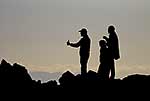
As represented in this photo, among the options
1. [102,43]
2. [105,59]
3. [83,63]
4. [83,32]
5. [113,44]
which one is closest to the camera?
[113,44]

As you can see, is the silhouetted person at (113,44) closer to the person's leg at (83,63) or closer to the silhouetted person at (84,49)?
the silhouetted person at (84,49)

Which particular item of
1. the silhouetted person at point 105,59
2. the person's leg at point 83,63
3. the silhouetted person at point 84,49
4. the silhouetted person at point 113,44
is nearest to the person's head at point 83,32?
the silhouetted person at point 84,49

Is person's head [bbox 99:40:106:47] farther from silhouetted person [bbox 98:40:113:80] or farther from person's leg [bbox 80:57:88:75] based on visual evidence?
person's leg [bbox 80:57:88:75]

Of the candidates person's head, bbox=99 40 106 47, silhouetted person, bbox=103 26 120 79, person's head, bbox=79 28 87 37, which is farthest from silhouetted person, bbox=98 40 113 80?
person's head, bbox=79 28 87 37

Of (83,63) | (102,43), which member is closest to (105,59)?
(102,43)

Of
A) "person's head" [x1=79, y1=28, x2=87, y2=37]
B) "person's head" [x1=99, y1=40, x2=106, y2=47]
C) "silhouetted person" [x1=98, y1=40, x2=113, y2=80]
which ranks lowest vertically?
"silhouetted person" [x1=98, y1=40, x2=113, y2=80]

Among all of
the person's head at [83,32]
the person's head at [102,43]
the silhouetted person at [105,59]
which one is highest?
the person's head at [83,32]

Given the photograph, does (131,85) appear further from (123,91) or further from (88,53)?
(88,53)

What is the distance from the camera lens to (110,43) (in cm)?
3484

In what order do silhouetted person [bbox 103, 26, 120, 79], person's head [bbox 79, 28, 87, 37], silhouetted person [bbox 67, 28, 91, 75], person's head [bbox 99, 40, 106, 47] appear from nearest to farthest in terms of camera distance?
1. silhouetted person [bbox 103, 26, 120, 79]
2. person's head [bbox 99, 40, 106, 47]
3. person's head [bbox 79, 28, 87, 37]
4. silhouetted person [bbox 67, 28, 91, 75]

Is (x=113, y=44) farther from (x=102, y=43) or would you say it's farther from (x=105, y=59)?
(x=105, y=59)

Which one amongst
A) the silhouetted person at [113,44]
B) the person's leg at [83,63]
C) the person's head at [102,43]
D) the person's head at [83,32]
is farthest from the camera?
the person's leg at [83,63]

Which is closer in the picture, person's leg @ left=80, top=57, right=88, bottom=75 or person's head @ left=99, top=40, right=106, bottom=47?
person's head @ left=99, top=40, right=106, bottom=47

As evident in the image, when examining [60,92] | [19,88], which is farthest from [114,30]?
[19,88]
